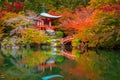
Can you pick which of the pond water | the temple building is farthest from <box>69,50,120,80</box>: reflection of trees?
the temple building

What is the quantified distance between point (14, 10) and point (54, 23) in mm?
5763

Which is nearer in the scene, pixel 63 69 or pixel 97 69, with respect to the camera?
pixel 97 69

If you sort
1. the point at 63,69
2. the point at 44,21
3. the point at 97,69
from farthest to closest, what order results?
the point at 44,21
the point at 63,69
the point at 97,69

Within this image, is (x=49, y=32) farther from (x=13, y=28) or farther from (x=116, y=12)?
(x=116, y=12)

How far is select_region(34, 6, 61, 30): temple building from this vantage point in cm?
3703

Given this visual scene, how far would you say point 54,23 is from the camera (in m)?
39.4

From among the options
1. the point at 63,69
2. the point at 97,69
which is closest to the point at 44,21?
the point at 63,69

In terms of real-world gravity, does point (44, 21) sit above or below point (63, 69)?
below

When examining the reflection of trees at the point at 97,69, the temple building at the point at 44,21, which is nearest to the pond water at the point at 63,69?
the reflection of trees at the point at 97,69

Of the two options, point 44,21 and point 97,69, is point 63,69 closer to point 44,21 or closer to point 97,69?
point 97,69

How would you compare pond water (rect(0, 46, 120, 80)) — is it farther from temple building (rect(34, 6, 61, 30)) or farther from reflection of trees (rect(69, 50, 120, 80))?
temple building (rect(34, 6, 61, 30))

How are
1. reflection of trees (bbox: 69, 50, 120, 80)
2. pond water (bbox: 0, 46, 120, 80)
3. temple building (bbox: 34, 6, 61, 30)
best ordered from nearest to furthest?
reflection of trees (bbox: 69, 50, 120, 80), pond water (bbox: 0, 46, 120, 80), temple building (bbox: 34, 6, 61, 30)

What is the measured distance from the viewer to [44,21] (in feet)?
127

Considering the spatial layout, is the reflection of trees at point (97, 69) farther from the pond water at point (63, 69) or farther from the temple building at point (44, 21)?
the temple building at point (44, 21)
